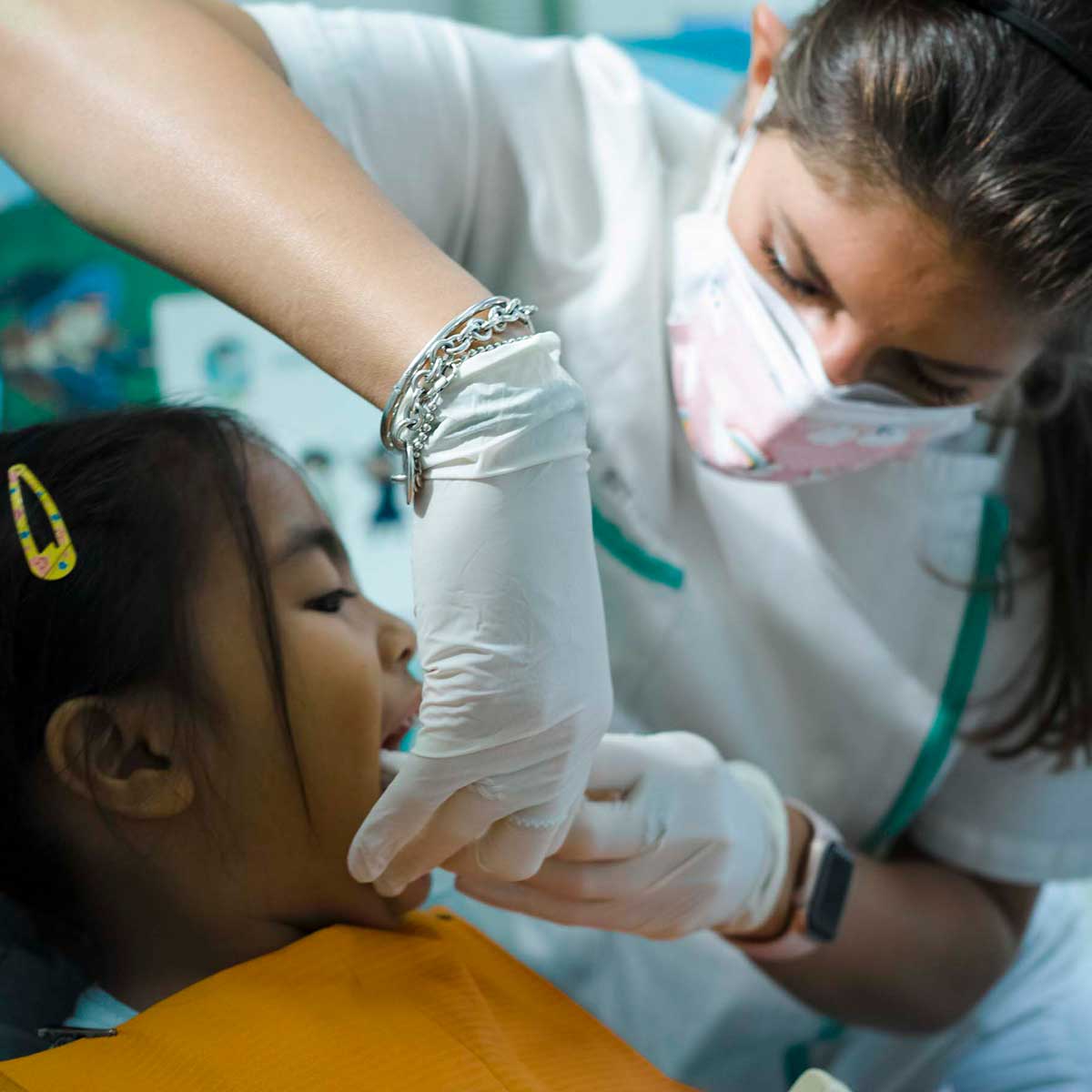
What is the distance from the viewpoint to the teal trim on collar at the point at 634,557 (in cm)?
112

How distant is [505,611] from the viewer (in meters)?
0.68

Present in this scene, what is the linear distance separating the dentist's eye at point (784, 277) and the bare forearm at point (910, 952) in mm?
545

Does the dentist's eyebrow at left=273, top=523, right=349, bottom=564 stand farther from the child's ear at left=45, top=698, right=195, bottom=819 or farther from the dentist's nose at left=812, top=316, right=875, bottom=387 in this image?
the dentist's nose at left=812, top=316, right=875, bottom=387

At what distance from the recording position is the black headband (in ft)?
2.69

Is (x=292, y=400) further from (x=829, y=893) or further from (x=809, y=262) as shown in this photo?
(x=829, y=893)

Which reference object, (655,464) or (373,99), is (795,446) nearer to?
(655,464)

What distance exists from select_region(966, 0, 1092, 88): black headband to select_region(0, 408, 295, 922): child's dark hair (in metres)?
0.61

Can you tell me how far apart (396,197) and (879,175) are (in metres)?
0.41

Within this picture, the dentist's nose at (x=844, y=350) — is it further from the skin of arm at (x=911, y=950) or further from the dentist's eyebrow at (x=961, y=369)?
the skin of arm at (x=911, y=950)

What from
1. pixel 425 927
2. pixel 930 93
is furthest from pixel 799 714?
pixel 930 93

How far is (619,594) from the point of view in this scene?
1148 millimetres

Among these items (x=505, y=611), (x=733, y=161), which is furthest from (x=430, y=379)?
(x=733, y=161)

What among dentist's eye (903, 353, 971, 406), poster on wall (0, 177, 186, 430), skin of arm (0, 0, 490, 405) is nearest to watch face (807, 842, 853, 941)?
dentist's eye (903, 353, 971, 406)

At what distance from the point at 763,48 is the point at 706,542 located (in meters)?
0.45
